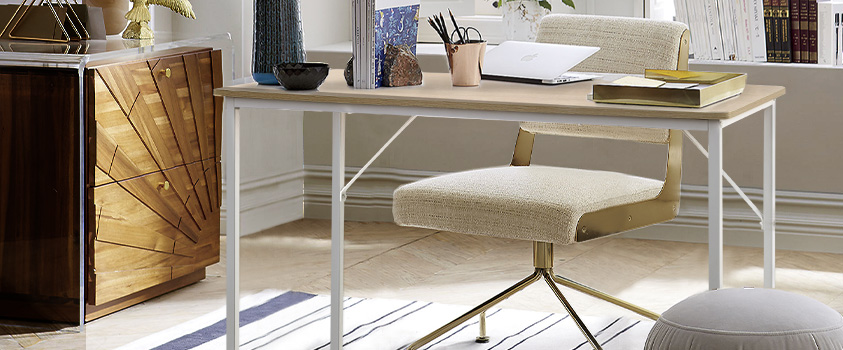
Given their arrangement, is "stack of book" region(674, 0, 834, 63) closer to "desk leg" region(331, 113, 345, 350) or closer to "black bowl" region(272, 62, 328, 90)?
"desk leg" region(331, 113, 345, 350)

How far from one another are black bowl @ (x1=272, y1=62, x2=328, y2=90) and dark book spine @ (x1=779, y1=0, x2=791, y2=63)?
6.48 feet

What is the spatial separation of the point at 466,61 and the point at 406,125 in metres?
0.19

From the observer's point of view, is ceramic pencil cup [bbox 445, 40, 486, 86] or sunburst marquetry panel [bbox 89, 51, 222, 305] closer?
ceramic pencil cup [bbox 445, 40, 486, 86]

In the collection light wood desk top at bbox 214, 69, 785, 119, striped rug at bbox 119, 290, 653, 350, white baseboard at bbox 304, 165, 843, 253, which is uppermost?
light wood desk top at bbox 214, 69, 785, 119

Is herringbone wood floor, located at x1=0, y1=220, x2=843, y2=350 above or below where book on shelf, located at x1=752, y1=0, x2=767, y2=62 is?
below

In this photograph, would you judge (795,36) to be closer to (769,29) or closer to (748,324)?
(769,29)

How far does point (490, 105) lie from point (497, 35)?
2228 millimetres

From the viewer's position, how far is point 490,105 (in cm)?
200

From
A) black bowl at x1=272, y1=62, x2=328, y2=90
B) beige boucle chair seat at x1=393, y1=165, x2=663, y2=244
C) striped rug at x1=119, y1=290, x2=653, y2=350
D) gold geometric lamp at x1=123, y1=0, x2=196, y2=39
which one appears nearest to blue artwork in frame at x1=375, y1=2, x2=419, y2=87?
black bowl at x1=272, y1=62, x2=328, y2=90

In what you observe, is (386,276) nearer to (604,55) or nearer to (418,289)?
(418,289)

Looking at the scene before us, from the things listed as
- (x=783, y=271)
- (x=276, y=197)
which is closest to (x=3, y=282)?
(x=276, y=197)

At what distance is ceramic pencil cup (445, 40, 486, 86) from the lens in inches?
87.7

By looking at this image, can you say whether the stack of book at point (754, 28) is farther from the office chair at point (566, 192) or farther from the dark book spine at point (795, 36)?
the office chair at point (566, 192)

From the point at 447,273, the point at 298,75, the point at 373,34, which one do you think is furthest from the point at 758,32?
the point at 298,75
